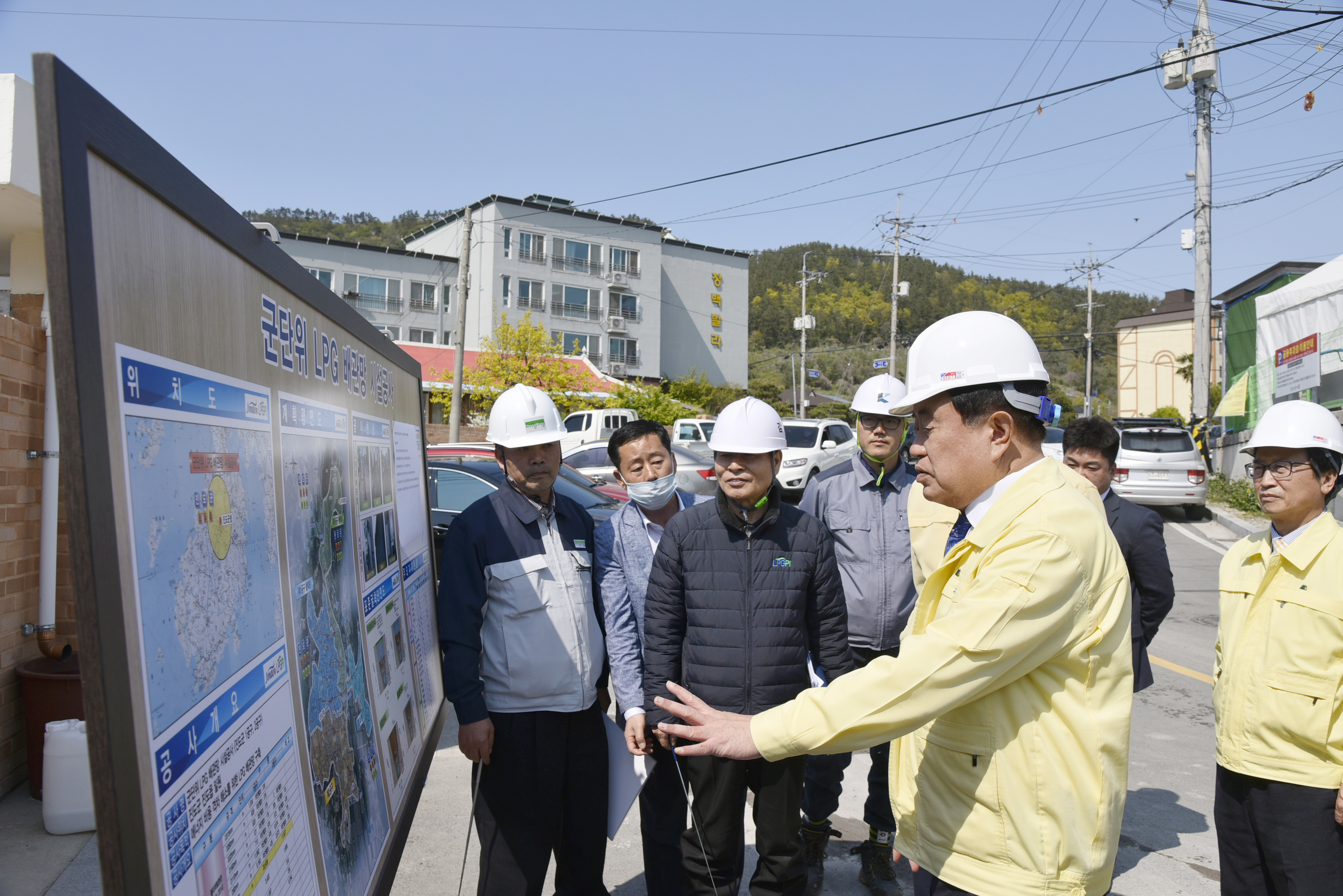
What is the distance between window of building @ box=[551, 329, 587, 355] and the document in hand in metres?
42.5

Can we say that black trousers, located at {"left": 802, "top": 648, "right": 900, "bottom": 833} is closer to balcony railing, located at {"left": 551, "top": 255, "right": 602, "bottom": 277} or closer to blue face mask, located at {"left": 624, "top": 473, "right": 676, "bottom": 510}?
blue face mask, located at {"left": 624, "top": 473, "right": 676, "bottom": 510}

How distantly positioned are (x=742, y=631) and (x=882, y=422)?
1426mm

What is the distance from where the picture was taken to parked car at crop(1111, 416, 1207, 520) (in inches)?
565

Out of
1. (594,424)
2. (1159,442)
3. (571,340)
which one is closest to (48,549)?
(1159,442)

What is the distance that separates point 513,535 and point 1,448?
2.95 m

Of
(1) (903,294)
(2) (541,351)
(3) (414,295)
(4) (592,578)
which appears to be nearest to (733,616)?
(4) (592,578)

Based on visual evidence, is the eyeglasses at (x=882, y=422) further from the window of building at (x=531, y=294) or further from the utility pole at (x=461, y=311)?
the window of building at (x=531, y=294)

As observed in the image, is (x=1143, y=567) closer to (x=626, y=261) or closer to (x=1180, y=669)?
(x=1180, y=669)

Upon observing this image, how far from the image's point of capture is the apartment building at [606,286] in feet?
150

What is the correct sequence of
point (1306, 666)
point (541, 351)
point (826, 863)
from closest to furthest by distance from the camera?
point (1306, 666), point (826, 863), point (541, 351)

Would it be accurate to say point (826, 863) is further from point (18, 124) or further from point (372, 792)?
point (18, 124)

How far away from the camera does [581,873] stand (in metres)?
3.06

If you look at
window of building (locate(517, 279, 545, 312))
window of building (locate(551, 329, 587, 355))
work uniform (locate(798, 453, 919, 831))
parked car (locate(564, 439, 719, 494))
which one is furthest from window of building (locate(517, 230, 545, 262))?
work uniform (locate(798, 453, 919, 831))

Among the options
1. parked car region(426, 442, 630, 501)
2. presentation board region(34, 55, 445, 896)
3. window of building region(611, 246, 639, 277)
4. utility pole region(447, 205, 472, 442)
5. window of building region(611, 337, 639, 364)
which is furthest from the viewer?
window of building region(611, 337, 639, 364)
